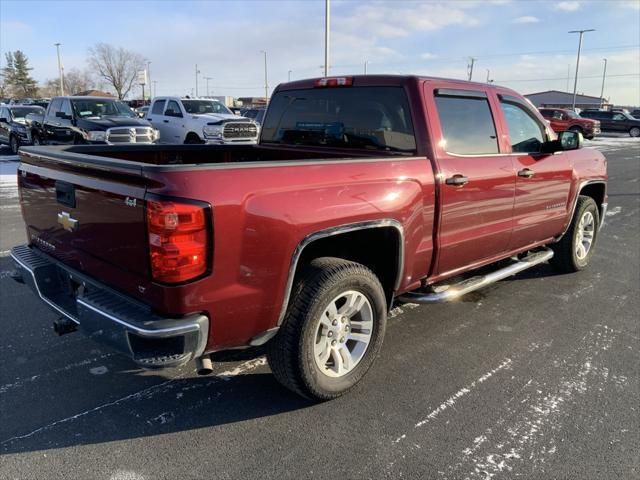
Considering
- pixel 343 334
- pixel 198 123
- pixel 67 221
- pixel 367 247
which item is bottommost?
pixel 343 334

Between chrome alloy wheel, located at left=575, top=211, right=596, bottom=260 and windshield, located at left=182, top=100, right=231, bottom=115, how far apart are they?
13.1 meters

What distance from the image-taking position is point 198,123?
15.4m

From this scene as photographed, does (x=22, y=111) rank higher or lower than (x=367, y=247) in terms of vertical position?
higher

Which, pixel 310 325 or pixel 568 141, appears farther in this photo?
pixel 568 141

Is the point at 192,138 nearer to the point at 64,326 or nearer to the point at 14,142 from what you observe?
the point at 14,142

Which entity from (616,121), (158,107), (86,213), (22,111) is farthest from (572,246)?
(616,121)

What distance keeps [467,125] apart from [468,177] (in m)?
0.46

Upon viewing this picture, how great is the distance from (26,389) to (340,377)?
6.31 ft

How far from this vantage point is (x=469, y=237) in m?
3.84

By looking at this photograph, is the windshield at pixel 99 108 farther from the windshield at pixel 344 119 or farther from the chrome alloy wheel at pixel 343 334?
the chrome alloy wheel at pixel 343 334

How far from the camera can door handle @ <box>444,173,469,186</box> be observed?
11.5ft

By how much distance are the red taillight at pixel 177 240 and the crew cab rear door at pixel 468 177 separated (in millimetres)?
1808

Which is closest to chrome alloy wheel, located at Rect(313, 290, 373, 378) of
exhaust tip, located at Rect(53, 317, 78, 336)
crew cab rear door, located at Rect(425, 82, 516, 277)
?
crew cab rear door, located at Rect(425, 82, 516, 277)

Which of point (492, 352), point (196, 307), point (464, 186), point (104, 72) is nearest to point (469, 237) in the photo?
point (464, 186)
